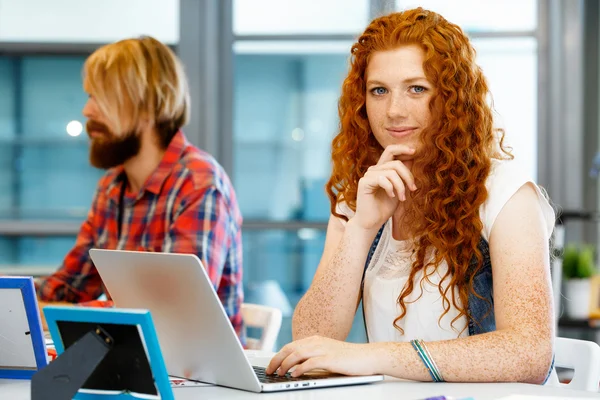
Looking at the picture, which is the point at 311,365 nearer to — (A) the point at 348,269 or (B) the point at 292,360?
(B) the point at 292,360

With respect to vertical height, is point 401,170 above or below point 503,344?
above

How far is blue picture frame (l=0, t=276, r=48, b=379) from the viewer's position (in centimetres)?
131

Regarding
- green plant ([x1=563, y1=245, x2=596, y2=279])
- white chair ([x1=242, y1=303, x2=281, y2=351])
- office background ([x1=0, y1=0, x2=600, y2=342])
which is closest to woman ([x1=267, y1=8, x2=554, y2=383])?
white chair ([x1=242, y1=303, x2=281, y2=351])

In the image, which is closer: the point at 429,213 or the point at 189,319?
the point at 189,319

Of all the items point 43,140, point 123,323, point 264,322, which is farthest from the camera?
point 43,140

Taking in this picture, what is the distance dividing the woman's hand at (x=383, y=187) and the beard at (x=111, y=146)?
1.18m

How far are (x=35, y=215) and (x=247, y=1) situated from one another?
4.88 feet

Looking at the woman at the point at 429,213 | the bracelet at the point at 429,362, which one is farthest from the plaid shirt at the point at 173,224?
the bracelet at the point at 429,362

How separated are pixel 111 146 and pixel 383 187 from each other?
1.31 metres

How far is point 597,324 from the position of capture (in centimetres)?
359

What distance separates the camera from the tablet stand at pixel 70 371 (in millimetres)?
1107

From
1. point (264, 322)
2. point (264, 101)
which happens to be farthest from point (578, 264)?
point (264, 322)

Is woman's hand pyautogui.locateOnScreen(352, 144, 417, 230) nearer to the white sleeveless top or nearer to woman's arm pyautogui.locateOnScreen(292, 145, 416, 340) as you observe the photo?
woman's arm pyautogui.locateOnScreen(292, 145, 416, 340)

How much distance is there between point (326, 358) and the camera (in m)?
1.37
